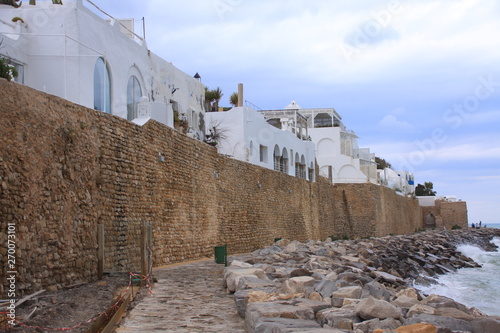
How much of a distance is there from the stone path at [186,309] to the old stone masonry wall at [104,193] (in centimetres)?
179

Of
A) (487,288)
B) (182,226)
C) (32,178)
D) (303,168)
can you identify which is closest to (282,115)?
(303,168)

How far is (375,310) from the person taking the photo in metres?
7.21

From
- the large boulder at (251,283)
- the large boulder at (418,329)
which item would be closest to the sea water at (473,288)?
the large boulder at (251,283)

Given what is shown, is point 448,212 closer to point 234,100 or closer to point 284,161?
point 284,161

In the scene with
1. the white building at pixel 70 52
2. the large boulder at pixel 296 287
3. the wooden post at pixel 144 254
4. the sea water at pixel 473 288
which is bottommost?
the sea water at pixel 473 288

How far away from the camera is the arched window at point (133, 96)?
18984mm

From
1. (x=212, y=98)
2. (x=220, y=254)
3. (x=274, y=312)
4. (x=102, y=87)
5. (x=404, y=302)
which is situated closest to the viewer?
(x=274, y=312)

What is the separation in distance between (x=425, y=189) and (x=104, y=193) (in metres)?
87.6

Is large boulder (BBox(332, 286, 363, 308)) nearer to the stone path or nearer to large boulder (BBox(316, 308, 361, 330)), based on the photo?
large boulder (BBox(316, 308, 361, 330))

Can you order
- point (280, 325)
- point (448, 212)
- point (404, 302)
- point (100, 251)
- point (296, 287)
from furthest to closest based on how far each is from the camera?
point (448, 212) → point (100, 251) → point (296, 287) → point (404, 302) → point (280, 325)

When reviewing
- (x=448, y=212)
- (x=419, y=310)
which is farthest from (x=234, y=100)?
(x=448, y=212)

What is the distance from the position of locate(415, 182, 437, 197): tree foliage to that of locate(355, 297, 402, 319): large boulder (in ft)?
288

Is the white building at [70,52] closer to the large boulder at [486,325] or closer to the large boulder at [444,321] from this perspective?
the large boulder at [444,321]

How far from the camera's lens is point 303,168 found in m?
38.8
